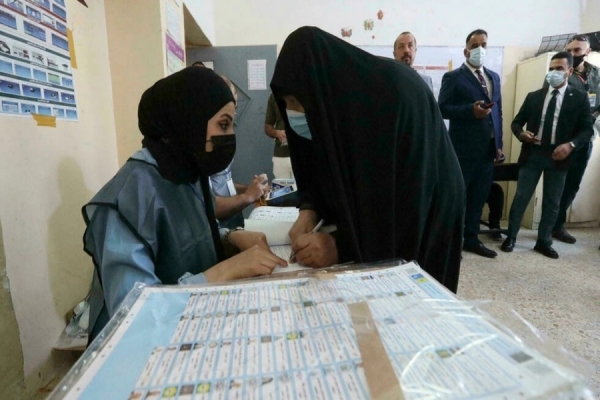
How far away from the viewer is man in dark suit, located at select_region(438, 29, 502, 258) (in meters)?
2.75

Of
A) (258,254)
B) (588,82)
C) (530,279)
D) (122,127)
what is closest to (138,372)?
(258,254)

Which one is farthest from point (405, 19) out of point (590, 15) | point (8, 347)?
point (8, 347)

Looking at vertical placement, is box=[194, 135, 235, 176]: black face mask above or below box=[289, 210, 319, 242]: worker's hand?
above

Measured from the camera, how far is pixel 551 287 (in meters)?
2.26

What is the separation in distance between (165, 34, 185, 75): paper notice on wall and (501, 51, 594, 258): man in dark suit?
261cm

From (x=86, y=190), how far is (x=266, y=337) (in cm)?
134

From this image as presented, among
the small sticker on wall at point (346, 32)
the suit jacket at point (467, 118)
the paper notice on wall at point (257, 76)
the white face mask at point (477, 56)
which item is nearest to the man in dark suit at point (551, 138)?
the suit jacket at point (467, 118)

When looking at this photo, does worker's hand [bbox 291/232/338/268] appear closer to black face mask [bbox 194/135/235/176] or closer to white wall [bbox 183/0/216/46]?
black face mask [bbox 194/135/235/176]

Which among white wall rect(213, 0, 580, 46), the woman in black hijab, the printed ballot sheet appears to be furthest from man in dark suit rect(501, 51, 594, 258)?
the printed ballot sheet

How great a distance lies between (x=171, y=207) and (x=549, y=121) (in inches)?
120

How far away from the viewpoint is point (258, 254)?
0.71 meters

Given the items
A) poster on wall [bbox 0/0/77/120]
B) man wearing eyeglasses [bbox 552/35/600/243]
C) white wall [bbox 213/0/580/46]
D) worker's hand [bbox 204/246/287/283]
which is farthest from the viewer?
white wall [bbox 213/0/580/46]

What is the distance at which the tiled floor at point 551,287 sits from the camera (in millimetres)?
1730

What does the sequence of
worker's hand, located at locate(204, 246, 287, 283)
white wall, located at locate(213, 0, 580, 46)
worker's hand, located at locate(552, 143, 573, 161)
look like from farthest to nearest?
white wall, located at locate(213, 0, 580, 46), worker's hand, located at locate(552, 143, 573, 161), worker's hand, located at locate(204, 246, 287, 283)
